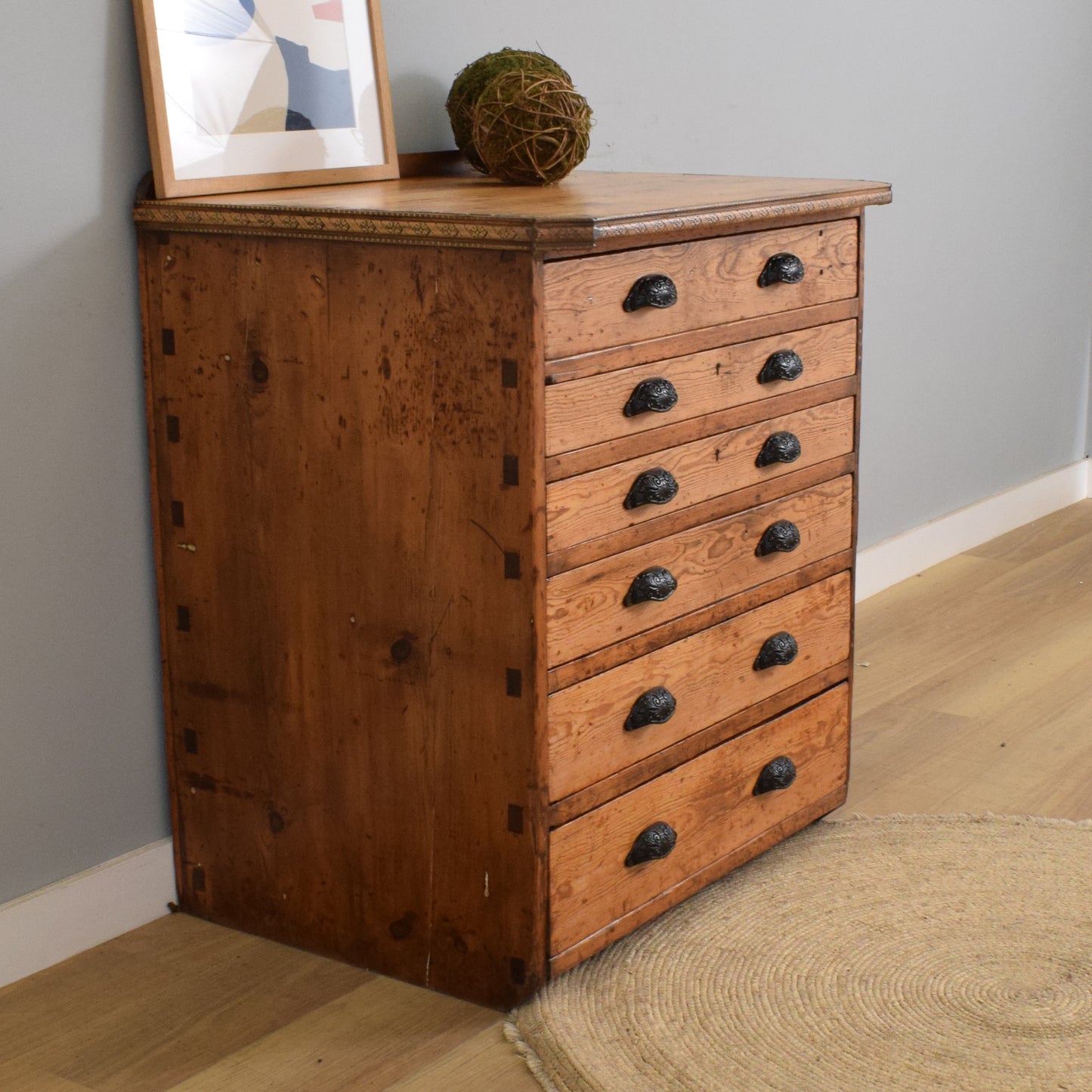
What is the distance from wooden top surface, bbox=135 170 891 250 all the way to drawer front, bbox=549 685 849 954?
655 millimetres

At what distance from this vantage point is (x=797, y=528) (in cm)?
200

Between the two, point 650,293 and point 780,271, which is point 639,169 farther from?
point 650,293

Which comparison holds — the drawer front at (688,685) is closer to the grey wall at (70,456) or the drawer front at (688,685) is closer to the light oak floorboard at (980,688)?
the light oak floorboard at (980,688)

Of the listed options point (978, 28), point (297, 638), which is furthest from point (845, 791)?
point (978, 28)

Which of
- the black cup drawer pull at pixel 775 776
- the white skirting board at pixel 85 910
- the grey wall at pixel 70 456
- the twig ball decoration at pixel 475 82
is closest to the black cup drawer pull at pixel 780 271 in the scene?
the twig ball decoration at pixel 475 82

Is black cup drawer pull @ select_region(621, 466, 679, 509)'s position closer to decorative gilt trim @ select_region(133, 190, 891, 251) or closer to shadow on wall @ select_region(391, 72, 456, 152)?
decorative gilt trim @ select_region(133, 190, 891, 251)

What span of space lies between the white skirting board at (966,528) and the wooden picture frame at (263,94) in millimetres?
1661

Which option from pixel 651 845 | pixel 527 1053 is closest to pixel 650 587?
pixel 651 845

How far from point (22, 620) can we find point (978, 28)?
103 inches

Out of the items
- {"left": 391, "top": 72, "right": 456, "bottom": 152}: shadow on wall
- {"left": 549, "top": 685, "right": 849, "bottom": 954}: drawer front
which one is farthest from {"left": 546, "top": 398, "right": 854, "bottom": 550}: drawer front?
{"left": 391, "top": 72, "right": 456, "bottom": 152}: shadow on wall

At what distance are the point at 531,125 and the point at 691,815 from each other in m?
0.90

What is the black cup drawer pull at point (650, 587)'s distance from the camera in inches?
67.9

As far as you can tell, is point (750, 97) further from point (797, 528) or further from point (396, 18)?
point (797, 528)

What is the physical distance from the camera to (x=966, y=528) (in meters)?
3.65
